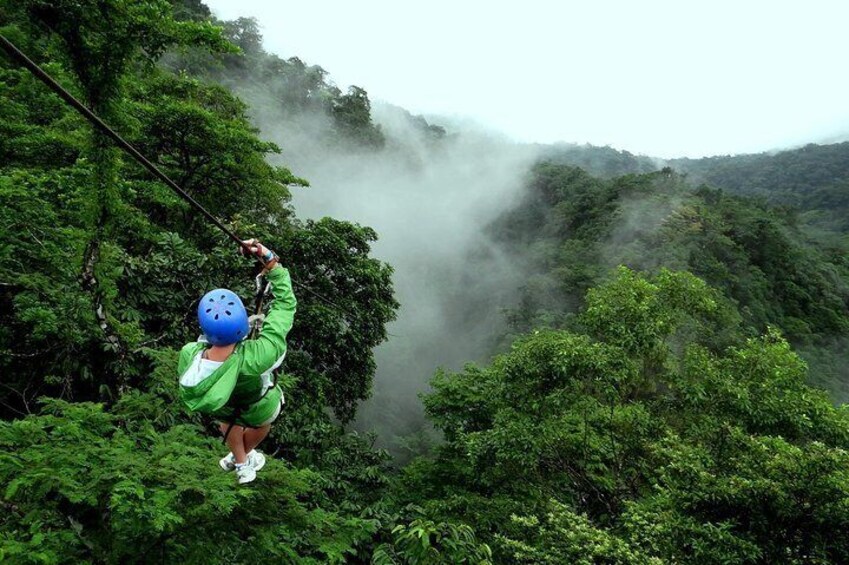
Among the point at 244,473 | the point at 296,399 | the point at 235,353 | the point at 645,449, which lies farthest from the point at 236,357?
the point at 645,449

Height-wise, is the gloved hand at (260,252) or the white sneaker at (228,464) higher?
the gloved hand at (260,252)

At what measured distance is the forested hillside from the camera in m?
3.39

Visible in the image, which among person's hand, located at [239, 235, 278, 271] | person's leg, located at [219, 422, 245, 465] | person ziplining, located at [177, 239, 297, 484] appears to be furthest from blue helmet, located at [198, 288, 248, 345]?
person's leg, located at [219, 422, 245, 465]

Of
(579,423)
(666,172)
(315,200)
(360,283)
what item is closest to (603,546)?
(579,423)

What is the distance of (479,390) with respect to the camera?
12.5 meters

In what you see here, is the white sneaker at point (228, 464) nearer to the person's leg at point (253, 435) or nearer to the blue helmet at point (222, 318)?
the person's leg at point (253, 435)

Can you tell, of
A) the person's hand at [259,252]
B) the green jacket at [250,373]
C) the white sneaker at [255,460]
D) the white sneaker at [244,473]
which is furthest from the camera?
the white sneaker at [255,460]

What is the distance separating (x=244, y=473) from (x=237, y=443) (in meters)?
0.26

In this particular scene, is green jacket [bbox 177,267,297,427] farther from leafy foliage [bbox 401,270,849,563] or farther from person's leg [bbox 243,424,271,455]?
leafy foliage [bbox 401,270,849,563]

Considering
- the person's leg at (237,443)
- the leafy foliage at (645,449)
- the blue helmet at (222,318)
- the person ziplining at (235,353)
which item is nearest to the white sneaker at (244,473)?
the person's leg at (237,443)

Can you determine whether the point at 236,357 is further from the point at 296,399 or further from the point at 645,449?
the point at 645,449

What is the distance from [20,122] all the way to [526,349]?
11.7 metres

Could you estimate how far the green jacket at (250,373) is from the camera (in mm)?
2383

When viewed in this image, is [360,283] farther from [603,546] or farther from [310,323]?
[603,546]
